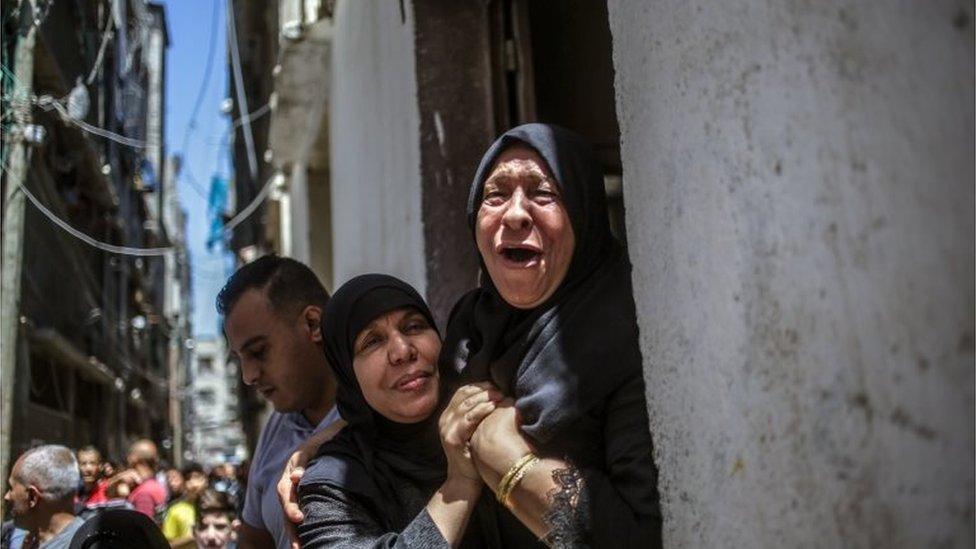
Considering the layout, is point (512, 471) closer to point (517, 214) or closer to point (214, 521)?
point (517, 214)

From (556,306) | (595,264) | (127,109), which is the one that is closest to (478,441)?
(556,306)

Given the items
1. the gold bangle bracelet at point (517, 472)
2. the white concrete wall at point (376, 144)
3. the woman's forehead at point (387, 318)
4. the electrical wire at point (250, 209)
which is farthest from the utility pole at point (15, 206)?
the gold bangle bracelet at point (517, 472)

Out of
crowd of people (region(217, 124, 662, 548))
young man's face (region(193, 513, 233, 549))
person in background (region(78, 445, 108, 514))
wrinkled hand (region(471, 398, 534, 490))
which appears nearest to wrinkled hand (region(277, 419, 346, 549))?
crowd of people (region(217, 124, 662, 548))

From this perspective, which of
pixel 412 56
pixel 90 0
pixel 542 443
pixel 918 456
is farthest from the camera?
pixel 90 0

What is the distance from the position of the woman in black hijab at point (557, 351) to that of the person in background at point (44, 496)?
3088 millimetres

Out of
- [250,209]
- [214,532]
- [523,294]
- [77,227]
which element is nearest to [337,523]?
[523,294]

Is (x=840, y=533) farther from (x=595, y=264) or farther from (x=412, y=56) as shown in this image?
(x=412, y=56)

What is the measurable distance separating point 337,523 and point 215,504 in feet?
16.7

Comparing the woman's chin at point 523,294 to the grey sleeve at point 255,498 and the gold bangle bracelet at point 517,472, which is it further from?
the grey sleeve at point 255,498

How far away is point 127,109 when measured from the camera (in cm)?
2619

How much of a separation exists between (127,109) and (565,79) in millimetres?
24021

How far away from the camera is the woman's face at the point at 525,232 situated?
184cm

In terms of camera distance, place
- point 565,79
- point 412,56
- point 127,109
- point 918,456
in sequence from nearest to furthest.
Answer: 1. point 918,456
2. point 412,56
3. point 565,79
4. point 127,109

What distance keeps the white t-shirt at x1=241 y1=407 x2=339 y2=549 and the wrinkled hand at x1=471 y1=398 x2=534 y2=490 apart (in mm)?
1072
